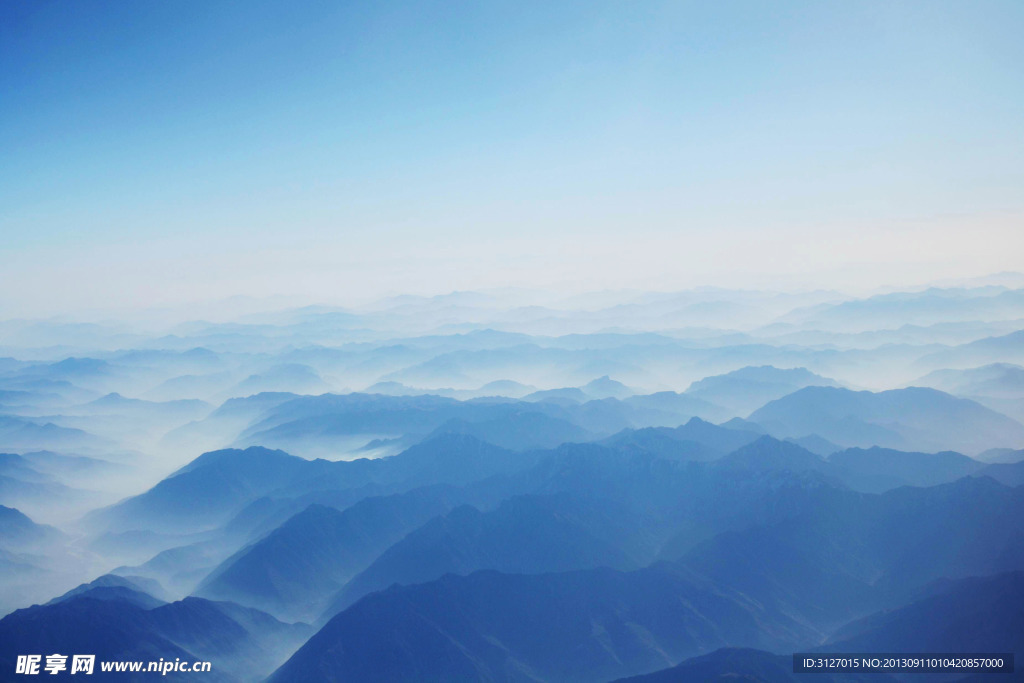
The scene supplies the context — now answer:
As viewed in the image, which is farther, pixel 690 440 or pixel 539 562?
pixel 690 440

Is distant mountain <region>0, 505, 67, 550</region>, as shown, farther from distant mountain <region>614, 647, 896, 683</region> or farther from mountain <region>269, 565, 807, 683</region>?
distant mountain <region>614, 647, 896, 683</region>

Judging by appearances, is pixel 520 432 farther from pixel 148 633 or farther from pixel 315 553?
pixel 148 633

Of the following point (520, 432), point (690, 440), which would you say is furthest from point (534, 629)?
point (520, 432)

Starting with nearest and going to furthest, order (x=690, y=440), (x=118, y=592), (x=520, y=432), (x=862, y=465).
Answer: (x=118, y=592) < (x=862, y=465) < (x=690, y=440) < (x=520, y=432)

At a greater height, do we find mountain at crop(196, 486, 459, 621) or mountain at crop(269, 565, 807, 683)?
mountain at crop(196, 486, 459, 621)

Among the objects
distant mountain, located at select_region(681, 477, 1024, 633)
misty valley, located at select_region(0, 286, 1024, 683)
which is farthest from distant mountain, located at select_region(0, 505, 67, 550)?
distant mountain, located at select_region(681, 477, 1024, 633)

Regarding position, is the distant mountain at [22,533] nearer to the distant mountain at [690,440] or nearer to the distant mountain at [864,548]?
the distant mountain at [690,440]

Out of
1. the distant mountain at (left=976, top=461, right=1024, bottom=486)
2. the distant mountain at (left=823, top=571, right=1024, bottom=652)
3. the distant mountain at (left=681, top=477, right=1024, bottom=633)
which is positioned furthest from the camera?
the distant mountain at (left=976, top=461, right=1024, bottom=486)
